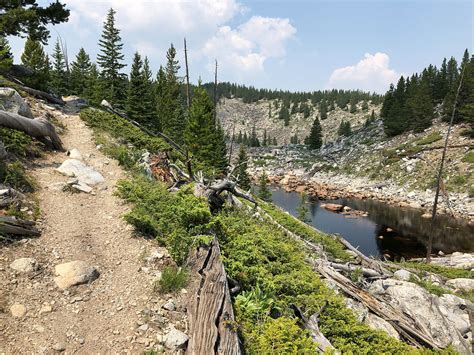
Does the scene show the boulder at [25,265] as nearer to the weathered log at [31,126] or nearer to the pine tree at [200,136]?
the weathered log at [31,126]

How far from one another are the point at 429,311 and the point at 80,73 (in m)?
55.1

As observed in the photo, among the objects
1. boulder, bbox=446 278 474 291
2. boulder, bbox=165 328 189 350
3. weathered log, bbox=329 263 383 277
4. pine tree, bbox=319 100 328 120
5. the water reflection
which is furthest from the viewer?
pine tree, bbox=319 100 328 120

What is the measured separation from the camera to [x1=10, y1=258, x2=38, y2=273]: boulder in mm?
5646

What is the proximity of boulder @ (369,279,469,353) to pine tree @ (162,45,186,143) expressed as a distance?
28897 millimetres

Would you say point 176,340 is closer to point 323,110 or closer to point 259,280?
point 259,280

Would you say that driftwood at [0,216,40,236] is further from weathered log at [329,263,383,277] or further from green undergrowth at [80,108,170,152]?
weathered log at [329,263,383,277]

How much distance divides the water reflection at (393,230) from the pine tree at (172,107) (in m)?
18.9

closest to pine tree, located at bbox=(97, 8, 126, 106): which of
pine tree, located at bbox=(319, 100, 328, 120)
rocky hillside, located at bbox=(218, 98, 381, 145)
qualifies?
rocky hillside, located at bbox=(218, 98, 381, 145)

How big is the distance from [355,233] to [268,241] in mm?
25483

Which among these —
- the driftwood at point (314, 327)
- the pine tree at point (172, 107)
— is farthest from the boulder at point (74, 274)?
the pine tree at point (172, 107)

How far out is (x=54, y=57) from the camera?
46.3 metres

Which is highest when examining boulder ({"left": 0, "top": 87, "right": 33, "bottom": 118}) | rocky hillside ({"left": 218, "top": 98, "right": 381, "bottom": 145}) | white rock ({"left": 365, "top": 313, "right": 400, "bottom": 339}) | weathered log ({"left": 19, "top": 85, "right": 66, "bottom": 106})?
rocky hillside ({"left": 218, "top": 98, "right": 381, "bottom": 145})

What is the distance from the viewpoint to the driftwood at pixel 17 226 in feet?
20.1

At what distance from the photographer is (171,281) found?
6078 mm
